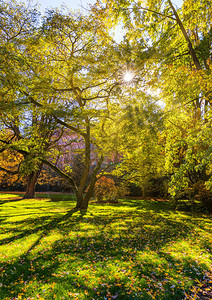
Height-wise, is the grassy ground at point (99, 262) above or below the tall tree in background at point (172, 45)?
below

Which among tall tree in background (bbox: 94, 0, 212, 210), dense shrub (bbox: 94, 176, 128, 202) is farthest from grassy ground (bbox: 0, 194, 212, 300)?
dense shrub (bbox: 94, 176, 128, 202)

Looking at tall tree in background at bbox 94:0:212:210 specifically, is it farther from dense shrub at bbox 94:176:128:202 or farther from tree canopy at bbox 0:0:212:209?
dense shrub at bbox 94:176:128:202

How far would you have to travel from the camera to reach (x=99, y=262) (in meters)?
5.03

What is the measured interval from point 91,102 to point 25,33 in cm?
656

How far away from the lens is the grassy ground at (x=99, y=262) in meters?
3.74

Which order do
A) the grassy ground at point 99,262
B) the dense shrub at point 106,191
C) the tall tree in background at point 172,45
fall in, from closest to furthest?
the grassy ground at point 99,262
the tall tree in background at point 172,45
the dense shrub at point 106,191

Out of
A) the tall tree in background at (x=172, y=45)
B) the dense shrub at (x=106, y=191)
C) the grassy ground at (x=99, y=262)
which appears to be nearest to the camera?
the grassy ground at (x=99, y=262)

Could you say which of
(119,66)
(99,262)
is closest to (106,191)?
(119,66)

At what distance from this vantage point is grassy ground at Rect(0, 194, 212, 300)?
147 inches

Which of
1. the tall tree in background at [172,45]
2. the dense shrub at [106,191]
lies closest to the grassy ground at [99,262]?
the tall tree in background at [172,45]

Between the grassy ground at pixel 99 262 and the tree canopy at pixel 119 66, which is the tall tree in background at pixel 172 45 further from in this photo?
the grassy ground at pixel 99 262

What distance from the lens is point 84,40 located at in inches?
445

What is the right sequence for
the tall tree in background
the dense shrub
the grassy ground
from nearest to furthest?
1. the grassy ground
2. the tall tree in background
3. the dense shrub

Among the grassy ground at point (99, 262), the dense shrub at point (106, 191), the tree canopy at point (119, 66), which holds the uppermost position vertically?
the tree canopy at point (119, 66)
